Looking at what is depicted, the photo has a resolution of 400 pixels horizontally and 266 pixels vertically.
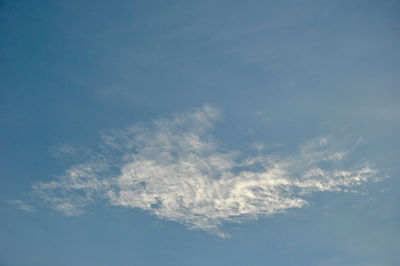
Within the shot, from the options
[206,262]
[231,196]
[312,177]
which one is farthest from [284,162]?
[206,262]

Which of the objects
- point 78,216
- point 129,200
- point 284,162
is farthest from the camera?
point 78,216

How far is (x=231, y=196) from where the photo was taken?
3609 cm

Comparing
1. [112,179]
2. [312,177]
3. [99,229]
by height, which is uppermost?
[312,177]

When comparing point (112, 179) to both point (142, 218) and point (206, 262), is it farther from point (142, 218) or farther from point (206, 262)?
point (206, 262)

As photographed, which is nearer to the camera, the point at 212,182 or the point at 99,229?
the point at 212,182

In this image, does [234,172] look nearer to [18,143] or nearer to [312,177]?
[312,177]

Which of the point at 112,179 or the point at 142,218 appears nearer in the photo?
the point at 112,179

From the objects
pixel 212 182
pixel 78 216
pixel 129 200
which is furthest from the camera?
pixel 78 216

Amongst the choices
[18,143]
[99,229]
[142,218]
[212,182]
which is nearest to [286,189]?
[212,182]

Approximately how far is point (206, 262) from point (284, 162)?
2285 centimetres

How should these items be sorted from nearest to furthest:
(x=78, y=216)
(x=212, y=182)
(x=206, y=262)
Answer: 1. (x=212, y=182)
2. (x=78, y=216)
3. (x=206, y=262)

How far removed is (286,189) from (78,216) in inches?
1052

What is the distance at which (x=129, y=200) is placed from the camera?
1484 inches

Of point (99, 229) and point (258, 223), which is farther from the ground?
point (258, 223)
